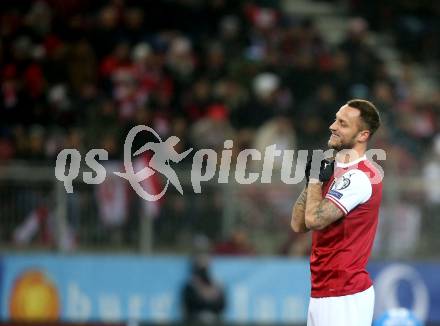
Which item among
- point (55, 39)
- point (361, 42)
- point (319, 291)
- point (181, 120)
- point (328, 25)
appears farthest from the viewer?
point (328, 25)

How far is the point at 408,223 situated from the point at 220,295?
8.41 ft

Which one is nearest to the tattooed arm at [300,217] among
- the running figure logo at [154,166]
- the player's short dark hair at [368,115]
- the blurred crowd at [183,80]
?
the player's short dark hair at [368,115]

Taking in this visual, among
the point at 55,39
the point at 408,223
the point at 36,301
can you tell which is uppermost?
the point at 55,39

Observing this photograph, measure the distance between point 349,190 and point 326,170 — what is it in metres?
0.19

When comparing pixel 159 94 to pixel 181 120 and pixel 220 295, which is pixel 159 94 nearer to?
pixel 181 120

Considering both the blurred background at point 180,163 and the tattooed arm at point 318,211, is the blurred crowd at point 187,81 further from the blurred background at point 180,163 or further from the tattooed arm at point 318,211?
the tattooed arm at point 318,211

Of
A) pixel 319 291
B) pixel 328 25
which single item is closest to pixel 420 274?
pixel 328 25

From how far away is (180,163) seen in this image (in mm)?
13727

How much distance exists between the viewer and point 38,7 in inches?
640

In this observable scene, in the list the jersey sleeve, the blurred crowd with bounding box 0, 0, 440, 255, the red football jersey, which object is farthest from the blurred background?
the jersey sleeve

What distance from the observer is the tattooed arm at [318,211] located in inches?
256

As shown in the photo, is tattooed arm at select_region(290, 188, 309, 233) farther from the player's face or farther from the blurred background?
the blurred background

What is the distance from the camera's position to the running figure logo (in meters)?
13.3

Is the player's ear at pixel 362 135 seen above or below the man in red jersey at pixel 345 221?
above
